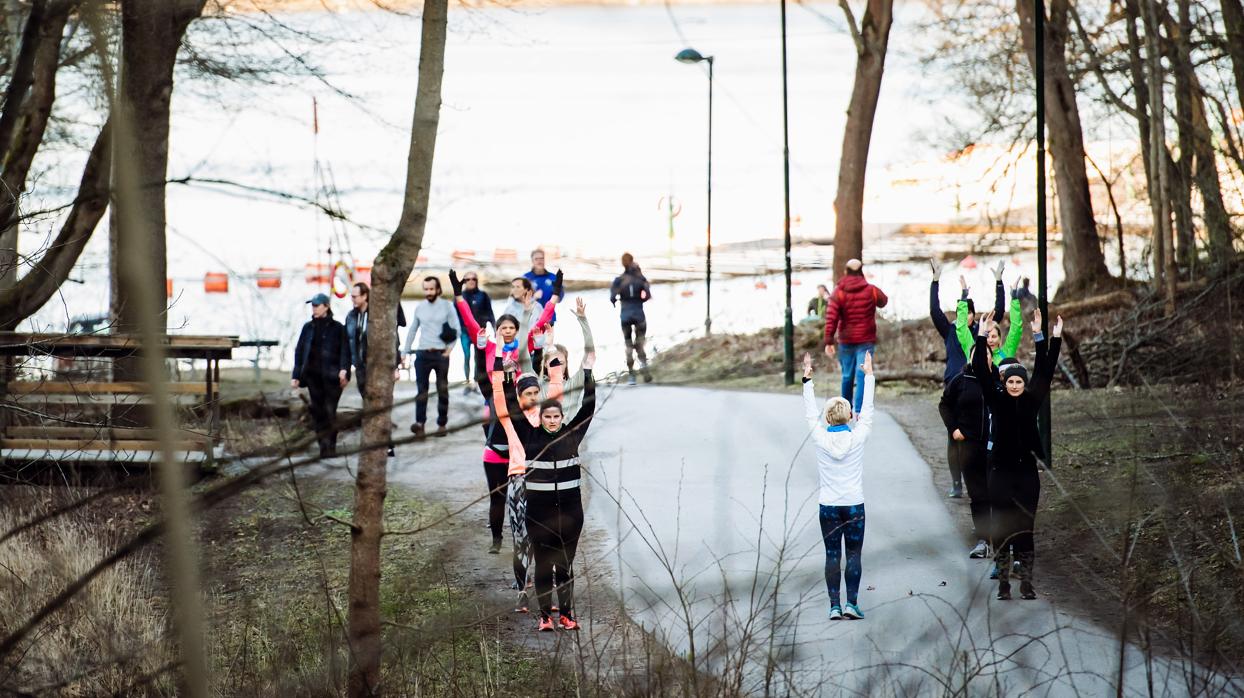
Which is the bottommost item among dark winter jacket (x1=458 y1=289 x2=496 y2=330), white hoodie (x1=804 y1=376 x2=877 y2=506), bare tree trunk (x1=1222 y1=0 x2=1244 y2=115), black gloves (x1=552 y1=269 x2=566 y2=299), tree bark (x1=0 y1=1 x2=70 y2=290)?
white hoodie (x1=804 y1=376 x2=877 y2=506)

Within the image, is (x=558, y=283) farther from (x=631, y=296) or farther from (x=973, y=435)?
(x=631, y=296)

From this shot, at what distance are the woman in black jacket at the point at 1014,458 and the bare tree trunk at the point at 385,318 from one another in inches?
173

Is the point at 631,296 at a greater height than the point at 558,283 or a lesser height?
lesser

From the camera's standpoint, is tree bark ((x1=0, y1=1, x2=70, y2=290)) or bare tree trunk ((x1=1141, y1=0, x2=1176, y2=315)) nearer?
tree bark ((x1=0, y1=1, x2=70, y2=290))

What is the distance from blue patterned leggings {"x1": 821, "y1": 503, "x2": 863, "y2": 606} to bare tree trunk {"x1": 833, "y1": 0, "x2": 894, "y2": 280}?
18.2 metres

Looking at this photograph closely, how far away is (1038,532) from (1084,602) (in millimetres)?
2207

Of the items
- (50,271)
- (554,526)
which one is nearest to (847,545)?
(554,526)

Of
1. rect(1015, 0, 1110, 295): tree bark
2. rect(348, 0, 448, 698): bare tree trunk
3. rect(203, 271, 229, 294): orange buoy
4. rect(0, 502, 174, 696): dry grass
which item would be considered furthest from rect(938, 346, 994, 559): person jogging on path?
rect(1015, 0, 1110, 295): tree bark

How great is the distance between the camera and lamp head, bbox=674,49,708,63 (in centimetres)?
2514

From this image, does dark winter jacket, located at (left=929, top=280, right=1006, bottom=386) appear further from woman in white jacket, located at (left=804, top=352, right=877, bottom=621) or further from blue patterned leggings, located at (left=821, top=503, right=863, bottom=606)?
blue patterned leggings, located at (left=821, top=503, right=863, bottom=606)

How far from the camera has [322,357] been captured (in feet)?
45.8

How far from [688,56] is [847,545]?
60.5ft

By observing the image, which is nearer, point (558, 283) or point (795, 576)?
point (558, 283)

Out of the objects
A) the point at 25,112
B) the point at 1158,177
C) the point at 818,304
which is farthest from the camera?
the point at 818,304
